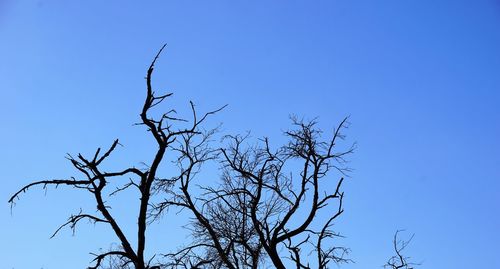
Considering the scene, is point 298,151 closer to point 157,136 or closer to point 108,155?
point 157,136

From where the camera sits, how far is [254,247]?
12773mm

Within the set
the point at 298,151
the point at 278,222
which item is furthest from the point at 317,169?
the point at 278,222

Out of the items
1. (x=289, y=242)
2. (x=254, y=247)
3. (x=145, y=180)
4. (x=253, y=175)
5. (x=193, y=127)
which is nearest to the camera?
(x=145, y=180)

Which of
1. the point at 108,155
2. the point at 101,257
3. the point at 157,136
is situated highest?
the point at 157,136

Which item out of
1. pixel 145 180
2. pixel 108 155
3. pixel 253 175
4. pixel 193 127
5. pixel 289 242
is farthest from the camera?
pixel 253 175

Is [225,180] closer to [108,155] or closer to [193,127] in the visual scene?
[193,127]

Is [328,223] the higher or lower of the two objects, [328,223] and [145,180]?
the higher

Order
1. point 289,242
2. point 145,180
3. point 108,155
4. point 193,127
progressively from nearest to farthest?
1. point 108,155
2. point 145,180
3. point 193,127
4. point 289,242

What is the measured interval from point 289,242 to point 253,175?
70.1 inches

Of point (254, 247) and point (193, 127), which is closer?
point (193, 127)

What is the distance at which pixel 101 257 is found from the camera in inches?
298

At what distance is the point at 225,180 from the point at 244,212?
1.00 metres

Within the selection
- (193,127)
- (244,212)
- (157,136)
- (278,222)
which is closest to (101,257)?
(157,136)

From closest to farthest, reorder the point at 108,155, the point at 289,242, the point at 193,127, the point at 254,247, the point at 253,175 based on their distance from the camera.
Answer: the point at 108,155 < the point at 193,127 < the point at 289,242 < the point at 253,175 < the point at 254,247
